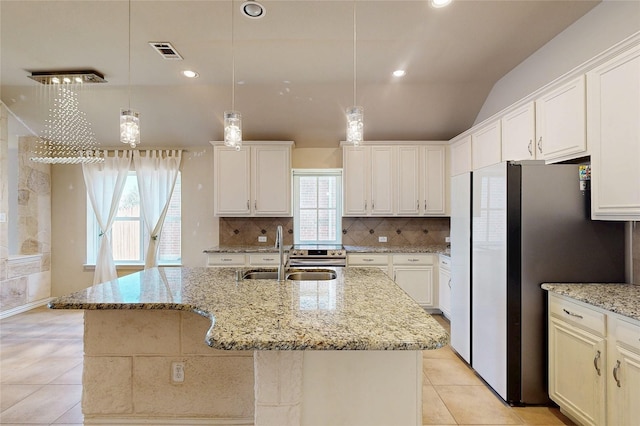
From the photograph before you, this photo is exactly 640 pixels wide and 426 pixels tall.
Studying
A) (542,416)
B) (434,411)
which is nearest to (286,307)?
(434,411)

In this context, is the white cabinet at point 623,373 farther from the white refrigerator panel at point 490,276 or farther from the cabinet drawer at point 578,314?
the white refrigerator panel at point 490,276

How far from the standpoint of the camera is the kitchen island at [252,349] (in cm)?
116

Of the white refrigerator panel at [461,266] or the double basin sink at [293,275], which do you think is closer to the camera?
the double basin sink at [293,275]

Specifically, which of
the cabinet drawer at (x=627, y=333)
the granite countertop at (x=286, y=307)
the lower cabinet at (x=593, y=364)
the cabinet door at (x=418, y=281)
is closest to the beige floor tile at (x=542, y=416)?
the lower cabinet at (x=593, y=364)

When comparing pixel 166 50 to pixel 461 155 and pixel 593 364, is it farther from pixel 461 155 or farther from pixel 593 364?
pixel 593 364

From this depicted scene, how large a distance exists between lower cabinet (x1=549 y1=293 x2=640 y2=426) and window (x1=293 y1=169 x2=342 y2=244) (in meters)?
3.02

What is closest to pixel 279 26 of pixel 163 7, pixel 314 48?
pixel 314 48

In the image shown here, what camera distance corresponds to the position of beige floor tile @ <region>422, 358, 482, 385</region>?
2.58m

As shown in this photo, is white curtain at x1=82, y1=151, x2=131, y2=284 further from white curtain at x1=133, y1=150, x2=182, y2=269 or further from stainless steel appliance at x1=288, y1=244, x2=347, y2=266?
stainless steel appliance at x1=288, y1=244, x2=347, y2=266

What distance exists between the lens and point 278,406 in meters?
1.22

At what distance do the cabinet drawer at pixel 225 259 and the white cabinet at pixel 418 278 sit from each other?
78.1 inches

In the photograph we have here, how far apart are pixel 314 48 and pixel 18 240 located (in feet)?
15.8

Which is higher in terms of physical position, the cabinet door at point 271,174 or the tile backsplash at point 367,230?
the cabinet door at point 271,174

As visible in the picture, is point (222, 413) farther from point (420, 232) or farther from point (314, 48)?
point (420, 232)
